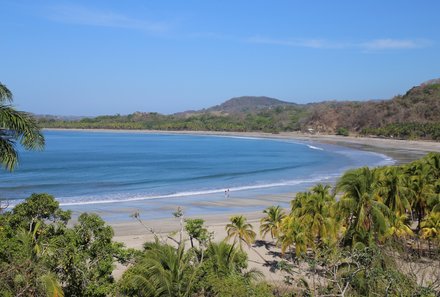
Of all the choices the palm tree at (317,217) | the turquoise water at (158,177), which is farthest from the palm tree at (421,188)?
the turquoise water at (158,177)

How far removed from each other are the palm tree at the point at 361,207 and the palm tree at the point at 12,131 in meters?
15.2

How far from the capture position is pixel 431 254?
26.5 m

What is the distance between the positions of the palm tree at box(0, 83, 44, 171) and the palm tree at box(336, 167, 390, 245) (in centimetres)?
1521

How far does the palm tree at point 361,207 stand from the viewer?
77.6 ft

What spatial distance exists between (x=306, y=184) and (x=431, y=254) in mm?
31731

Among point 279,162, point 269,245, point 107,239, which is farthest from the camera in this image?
point 279,162

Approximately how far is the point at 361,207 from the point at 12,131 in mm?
16589

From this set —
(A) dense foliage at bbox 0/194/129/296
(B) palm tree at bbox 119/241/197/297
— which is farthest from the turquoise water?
(B) palm tree at bbox 119/241/197/297

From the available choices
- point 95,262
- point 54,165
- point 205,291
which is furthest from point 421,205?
point 54,165

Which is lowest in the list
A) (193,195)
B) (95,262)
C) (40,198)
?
(193,195)

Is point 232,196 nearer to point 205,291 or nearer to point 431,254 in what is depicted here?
point 431,254

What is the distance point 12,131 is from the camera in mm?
18344

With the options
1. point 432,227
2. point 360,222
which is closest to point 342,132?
point 432,227

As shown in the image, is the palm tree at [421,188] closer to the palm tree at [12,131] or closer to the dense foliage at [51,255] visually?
the dense foliage at [51,255]
